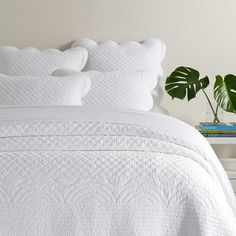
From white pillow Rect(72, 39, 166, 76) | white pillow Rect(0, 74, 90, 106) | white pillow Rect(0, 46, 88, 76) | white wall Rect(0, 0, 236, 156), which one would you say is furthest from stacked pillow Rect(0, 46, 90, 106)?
white wall Rect(0, 0, 236, 156)

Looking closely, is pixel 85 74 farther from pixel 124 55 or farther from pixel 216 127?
pixel 216 127

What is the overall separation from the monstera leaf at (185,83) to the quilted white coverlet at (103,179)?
4.74 ft

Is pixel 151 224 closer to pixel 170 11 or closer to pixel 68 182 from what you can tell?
pixel 68 182

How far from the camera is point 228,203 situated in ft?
7.03

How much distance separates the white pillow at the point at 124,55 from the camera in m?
3.47

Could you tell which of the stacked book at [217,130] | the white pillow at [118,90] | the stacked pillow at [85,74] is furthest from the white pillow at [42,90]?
the stacked book at [217,130]

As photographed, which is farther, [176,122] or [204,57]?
[204,57]

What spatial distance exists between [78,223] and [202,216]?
36cm

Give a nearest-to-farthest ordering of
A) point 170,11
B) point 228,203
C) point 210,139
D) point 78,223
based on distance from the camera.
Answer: point 78,223 → point 228,203 → point 210,139 → point 170,11

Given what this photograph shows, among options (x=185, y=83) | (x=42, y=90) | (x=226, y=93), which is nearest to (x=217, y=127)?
(x=226, y=93)

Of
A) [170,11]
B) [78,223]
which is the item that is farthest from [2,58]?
[78,223]

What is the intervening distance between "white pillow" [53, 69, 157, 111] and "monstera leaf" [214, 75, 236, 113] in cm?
45

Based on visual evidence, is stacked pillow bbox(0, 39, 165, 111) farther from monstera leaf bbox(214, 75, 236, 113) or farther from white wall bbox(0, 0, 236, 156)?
monstera leaf bbox(214, 75, 236, 113)

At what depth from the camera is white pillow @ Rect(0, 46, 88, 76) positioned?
3.34 meters
